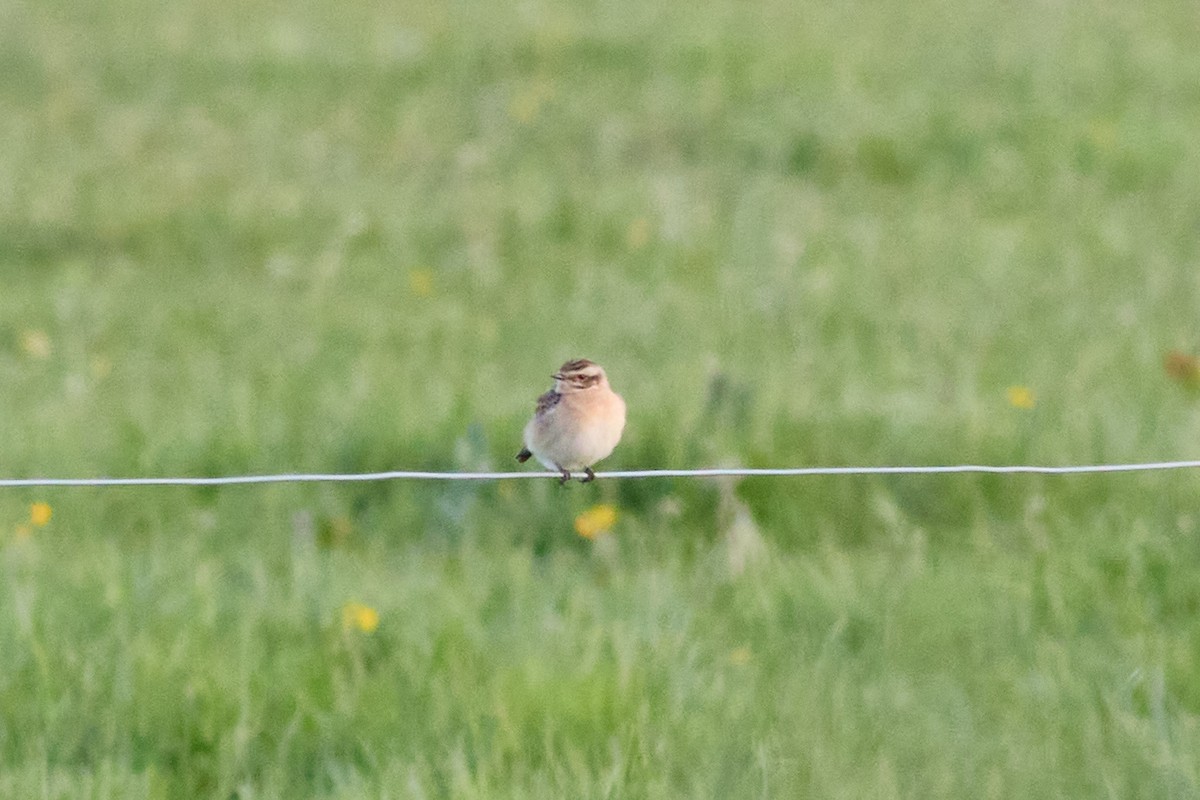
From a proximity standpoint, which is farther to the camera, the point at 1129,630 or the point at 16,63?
the point at 16,63

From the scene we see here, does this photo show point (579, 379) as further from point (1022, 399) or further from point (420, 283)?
point (420, 283)

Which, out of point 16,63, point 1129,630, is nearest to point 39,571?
point 1129,630

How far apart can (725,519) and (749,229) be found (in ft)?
12.7

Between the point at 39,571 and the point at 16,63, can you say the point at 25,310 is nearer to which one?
the point at 39,571

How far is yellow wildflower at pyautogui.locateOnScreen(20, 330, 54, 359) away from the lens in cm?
721

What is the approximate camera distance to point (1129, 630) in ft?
14.9

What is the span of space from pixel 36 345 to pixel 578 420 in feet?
11.9

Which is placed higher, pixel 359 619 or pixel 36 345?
pixel 36 345

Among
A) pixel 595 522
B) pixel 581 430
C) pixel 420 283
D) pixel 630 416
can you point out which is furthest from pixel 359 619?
pixel 420 283

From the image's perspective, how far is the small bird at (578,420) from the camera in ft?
13.6

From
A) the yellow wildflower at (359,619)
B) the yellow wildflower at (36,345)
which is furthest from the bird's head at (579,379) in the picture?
the yellow wildflower at (36,345)

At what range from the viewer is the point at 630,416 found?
5672mm

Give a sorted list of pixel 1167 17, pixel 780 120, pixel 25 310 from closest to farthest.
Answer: pixel 25 310 < pixel 780 120 < pixel 1167 17

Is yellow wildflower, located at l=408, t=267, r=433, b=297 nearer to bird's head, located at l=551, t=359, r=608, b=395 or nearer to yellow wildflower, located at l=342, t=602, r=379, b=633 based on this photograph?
yellow wildflower, located at l=342, t=602, r=379, b=633
